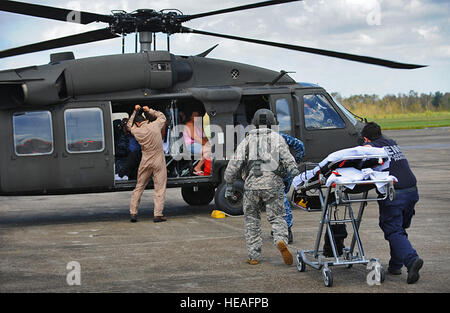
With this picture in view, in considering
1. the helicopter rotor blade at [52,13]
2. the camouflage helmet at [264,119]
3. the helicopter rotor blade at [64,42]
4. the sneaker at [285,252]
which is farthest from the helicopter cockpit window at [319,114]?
the sneaker at [285,252]

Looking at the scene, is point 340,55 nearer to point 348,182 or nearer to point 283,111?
point 283,111

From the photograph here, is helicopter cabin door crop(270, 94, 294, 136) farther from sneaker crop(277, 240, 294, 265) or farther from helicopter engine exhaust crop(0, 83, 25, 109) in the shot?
sneaker crop(277, 240, 294, 265)

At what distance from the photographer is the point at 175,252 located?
9164 mm

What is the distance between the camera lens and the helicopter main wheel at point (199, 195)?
47.7 feet

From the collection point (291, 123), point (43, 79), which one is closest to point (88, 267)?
point (43, 79)

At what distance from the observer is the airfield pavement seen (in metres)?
7.21

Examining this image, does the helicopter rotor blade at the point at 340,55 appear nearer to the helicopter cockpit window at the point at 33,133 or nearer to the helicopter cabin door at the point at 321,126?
the helicopter cabin door at the point at 321,126

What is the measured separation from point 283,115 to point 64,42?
14.1 feet

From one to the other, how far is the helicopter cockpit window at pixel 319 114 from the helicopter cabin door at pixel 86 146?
3799mm

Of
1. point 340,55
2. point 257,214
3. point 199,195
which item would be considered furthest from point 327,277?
point 199,195

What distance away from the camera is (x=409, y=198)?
744 centimetres
